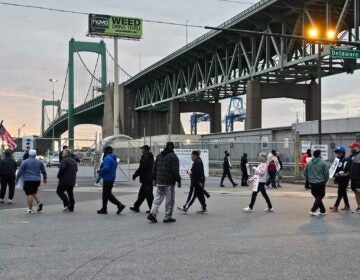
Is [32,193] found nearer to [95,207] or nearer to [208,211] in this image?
[95,207]

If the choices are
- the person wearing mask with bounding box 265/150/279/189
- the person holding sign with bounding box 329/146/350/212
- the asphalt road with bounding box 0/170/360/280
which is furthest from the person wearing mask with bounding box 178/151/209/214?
the person wearing mask with bounding box 265/150/279/189

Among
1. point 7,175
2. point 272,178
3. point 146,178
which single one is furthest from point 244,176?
point 146,178

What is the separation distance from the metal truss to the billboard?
242 inches

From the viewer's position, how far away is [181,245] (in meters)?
8.86

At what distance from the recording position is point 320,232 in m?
10.3

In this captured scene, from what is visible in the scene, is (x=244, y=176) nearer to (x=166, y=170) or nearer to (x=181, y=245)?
(x=166, y=170)

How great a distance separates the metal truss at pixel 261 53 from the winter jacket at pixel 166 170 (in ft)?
83.9

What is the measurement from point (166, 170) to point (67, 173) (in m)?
3.31

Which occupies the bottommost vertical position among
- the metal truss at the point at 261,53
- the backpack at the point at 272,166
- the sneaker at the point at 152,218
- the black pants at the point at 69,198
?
the sneaker at the point at 152,218

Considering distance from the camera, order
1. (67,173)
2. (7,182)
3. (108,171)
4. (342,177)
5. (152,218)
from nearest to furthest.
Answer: (152,218) → (108,171) → (67,173) → (342,177) → (7,182)

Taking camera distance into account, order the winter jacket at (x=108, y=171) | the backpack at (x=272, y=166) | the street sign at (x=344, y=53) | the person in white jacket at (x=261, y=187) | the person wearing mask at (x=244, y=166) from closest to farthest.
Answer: the winter jacket at (x=108, y=171) < the person in white jacket at (x=261, y=187) < the street sign at (x=344, y=53) < the backpack at (x=272, y=166) < the person wearing mask at (x=244, y=166)

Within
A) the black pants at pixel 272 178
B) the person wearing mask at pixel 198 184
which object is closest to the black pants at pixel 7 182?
the person wearing mask at pixel 198 184

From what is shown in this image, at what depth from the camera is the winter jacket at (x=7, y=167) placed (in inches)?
648

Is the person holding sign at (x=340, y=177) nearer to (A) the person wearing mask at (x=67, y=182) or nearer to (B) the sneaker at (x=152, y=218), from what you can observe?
(B) the sneaker at (x=152, y=218)
